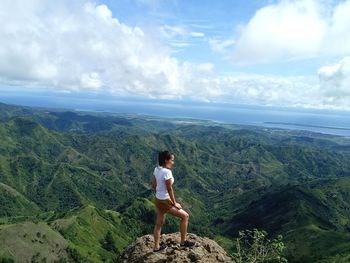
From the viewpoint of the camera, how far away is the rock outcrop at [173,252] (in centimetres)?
2441

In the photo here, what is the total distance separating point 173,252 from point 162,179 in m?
5.06

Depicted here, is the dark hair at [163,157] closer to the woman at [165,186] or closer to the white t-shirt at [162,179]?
the woman at [165,186]

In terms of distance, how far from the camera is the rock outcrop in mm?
24406

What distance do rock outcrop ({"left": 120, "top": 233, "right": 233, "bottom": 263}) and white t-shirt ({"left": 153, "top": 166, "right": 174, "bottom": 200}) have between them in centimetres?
393

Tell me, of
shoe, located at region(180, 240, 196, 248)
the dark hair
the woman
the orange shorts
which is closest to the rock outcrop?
shoe, located at region(180, 240, 196, 248)

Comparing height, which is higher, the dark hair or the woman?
the dark hair

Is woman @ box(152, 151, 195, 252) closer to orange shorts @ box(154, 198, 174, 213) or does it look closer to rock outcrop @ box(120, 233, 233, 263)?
orange shorts @ box(154, 198, 174, 213)

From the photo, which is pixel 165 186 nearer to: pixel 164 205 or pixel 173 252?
pixel 164 205

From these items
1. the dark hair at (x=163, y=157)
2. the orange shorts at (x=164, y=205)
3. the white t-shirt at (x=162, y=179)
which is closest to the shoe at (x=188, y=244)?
the orange shorts at (x=164, y=205)

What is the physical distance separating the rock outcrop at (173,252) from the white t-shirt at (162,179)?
3931mm

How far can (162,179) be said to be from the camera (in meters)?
22.9

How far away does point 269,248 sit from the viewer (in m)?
31.0

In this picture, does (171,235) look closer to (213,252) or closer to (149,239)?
(149,239)

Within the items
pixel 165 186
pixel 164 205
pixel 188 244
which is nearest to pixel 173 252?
pixel 188 244
